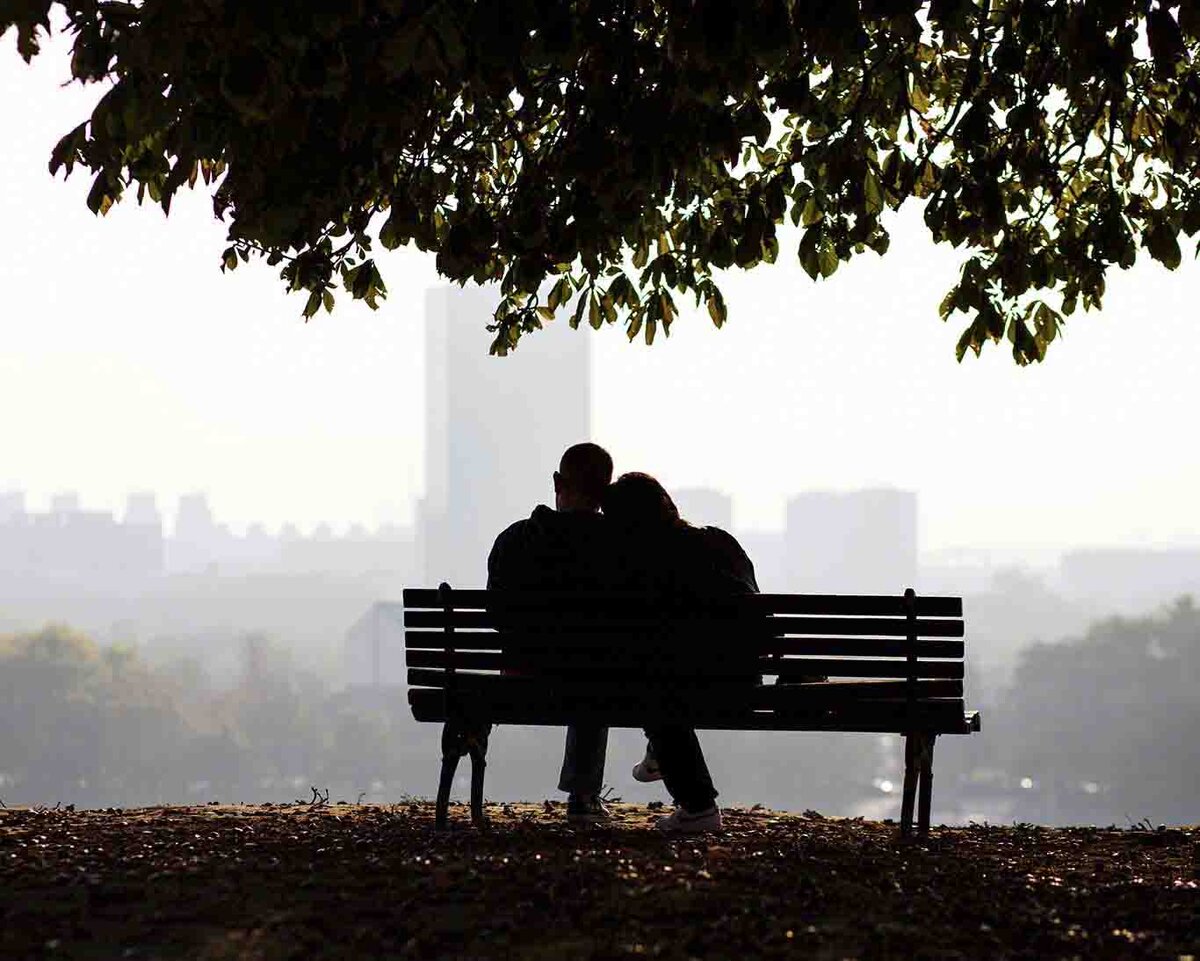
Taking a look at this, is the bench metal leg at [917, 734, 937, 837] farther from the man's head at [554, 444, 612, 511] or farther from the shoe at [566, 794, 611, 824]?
the man's head at [554, 444, 612, 511]

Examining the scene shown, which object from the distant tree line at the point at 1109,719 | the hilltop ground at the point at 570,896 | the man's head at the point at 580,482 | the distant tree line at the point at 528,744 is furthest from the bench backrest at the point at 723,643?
the distant tree line at the point at 528,744

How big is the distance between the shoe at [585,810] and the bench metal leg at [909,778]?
142 centimetres

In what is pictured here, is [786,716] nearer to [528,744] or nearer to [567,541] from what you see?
[567,541]

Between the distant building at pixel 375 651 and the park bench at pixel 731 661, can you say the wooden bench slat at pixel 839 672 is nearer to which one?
the park bench at pixel 731 661

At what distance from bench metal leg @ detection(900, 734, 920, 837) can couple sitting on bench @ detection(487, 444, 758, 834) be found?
87cm

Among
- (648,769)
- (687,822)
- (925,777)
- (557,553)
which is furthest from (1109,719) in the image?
(557,553)

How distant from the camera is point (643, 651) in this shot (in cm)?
766

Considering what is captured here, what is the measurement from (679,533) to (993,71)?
413 centimetres

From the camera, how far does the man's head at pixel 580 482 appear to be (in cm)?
811

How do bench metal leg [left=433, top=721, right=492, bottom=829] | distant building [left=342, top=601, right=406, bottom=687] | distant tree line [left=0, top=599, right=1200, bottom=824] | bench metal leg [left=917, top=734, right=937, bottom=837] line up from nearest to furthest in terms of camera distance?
bench metal leg [left=917, top=734, right=937, bottom=837] < bench metal leg [left=433, top=721, right=492, bottom=829] < distant tree line [left=0, top=599, right=1200, bottom=824] < distant building [left=342, top=601, right=406, bottom=687]

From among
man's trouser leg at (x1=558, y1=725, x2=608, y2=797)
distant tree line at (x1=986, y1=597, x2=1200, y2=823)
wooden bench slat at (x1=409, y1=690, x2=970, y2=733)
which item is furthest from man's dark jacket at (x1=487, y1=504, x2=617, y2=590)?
distant tree line at (x1=986, y1=597, x2=1200, y2=823)

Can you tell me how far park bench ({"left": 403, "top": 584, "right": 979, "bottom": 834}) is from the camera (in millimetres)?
7504

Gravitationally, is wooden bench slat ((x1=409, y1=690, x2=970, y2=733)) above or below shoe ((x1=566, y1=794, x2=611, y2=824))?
above

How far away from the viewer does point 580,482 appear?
8.11 meters
